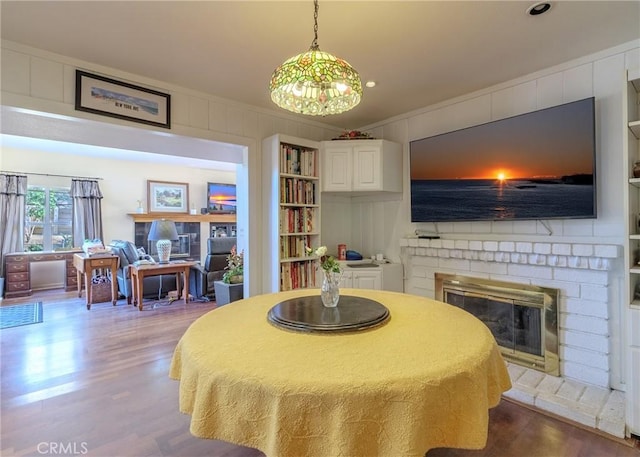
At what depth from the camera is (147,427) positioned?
193cm

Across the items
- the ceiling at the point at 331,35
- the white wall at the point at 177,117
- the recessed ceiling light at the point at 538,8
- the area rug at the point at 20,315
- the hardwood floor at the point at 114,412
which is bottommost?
the hardwood floor at the point at 114,412

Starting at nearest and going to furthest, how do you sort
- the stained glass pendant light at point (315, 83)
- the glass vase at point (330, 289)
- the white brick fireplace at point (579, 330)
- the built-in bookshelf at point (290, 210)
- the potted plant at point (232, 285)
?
the stained glass pendant light at point (315, 83) < the glass vase at point (330, 289) < the white brick fireplace at point (579, 330) < the built-in bookshelf at point (290, 210) < the potted plant at point (232, 285)

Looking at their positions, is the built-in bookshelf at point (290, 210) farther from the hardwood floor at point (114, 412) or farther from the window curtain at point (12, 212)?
the window curtain at point (12, 212)

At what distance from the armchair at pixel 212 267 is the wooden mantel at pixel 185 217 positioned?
7.53ft

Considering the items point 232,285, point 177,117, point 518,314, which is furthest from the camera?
point 232,285

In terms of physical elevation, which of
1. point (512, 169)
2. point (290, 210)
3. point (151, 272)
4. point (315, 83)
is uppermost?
point (315, 83)

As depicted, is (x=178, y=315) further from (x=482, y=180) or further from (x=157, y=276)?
(x=482, y=180)

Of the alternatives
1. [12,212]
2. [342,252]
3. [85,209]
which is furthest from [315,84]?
[12,212]

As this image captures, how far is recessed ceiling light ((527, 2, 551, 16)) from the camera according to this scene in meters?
1.78

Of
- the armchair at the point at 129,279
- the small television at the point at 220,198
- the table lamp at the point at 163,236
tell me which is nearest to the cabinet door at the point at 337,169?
the table lamp at the point at 163,236

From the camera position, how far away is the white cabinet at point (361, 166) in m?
3.39

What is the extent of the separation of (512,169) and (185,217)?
21.1ft

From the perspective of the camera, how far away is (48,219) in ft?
20.5

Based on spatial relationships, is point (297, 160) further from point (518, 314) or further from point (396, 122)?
point (518, 314)
